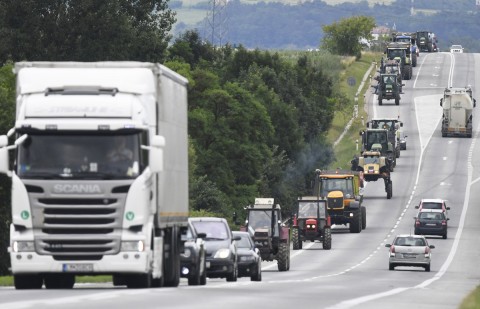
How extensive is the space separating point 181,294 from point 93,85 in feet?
15.2

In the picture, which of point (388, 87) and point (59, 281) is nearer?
point (59, 281)

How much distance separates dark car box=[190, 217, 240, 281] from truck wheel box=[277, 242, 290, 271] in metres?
16.6

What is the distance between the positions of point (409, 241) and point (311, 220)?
11.2 metres

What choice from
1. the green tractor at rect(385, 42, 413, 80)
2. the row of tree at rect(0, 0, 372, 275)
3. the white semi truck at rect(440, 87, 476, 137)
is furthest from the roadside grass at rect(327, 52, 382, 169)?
the white semi truck at rect(440, 87, 476, 137)

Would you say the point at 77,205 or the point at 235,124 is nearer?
the point at 77,205

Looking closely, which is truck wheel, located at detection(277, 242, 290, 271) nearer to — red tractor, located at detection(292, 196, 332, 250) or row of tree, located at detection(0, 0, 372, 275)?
red tractor, located at detection(292, 196, 332, 250)

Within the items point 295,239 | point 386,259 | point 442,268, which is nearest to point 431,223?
point 295,239

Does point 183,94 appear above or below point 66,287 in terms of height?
above

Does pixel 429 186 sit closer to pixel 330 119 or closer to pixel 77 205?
pixel 330 119

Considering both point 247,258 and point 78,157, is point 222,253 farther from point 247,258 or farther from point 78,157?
point 78,157

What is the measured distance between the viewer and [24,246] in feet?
89.9

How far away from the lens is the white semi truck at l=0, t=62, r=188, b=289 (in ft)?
88.5

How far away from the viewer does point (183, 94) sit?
108ft

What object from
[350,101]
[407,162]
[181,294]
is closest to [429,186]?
[407,162]
